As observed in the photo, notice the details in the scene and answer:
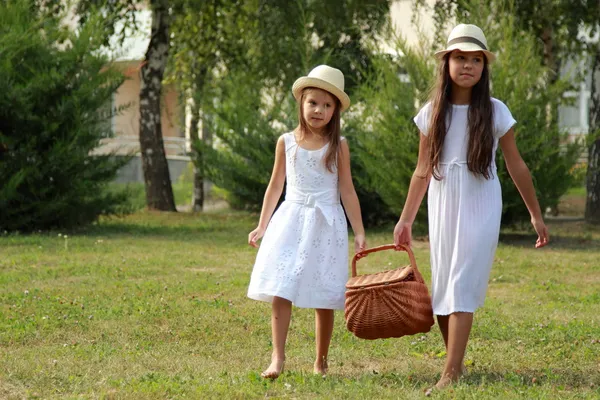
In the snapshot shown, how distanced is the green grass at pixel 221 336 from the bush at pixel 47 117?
1759 millimetres

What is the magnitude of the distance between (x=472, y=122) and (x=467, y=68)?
275 mm

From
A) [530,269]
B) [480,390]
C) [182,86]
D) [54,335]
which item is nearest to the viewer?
[480,390]

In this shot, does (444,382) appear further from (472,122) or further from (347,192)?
(472,122)

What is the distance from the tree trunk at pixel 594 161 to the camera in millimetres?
15625

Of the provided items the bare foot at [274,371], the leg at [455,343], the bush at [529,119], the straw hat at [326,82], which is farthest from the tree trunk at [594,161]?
the bare foot at [274,371]

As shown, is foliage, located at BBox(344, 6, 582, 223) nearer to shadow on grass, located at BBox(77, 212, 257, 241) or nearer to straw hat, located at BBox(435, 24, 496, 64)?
shadow on grass, located at BBox(77, 212, 257, 241)

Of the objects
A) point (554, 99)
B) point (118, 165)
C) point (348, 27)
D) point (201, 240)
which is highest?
point (348, 27)

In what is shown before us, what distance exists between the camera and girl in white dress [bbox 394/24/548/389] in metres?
5.23

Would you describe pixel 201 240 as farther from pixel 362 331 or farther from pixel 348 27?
pixel 362 331

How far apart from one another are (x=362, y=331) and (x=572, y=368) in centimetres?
142

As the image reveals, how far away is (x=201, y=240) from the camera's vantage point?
44.1ft

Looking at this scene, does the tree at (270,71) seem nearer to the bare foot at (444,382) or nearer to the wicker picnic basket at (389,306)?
the wicker picnic basket at (389,306)

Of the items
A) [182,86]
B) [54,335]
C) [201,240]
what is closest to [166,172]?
[182,86]

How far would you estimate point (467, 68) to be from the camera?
531 cm
